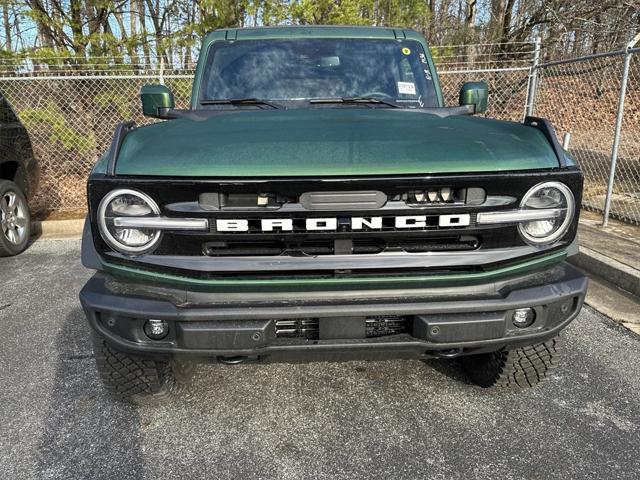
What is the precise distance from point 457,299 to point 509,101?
8.14 metres

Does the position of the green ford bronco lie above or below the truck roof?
below

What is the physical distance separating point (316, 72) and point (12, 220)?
13.7 feet

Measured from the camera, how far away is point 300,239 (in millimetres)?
1965

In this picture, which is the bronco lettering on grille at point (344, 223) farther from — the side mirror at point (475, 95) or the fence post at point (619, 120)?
the fence post at point (619, 120)

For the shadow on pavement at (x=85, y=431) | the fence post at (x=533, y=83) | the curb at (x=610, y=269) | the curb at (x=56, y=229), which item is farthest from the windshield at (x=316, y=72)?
the fence post at (x=533, y=83)

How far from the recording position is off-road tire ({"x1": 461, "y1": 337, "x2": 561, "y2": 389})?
253 centimetres

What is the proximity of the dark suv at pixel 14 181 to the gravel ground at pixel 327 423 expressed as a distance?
8.67ft

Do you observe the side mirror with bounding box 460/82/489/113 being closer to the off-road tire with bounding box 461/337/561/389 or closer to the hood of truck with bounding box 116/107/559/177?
the hood of truck with bounding box 116/107/559/177

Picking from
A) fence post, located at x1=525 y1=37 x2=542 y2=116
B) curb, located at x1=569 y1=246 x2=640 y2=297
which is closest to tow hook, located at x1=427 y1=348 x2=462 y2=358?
curb, located at x1=569 y1=246 x2=640 y2=297

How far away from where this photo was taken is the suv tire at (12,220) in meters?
5.26

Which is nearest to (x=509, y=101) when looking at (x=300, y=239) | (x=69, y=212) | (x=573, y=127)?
(x=573, y=127)

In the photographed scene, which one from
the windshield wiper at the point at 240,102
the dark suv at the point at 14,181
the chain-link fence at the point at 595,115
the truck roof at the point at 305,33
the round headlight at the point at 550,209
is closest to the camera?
the round headlight at the point at 550,209

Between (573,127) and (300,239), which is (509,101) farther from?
(300,239)

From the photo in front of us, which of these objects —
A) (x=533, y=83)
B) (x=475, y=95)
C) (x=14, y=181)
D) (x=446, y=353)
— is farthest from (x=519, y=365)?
(x=533, y=83)
